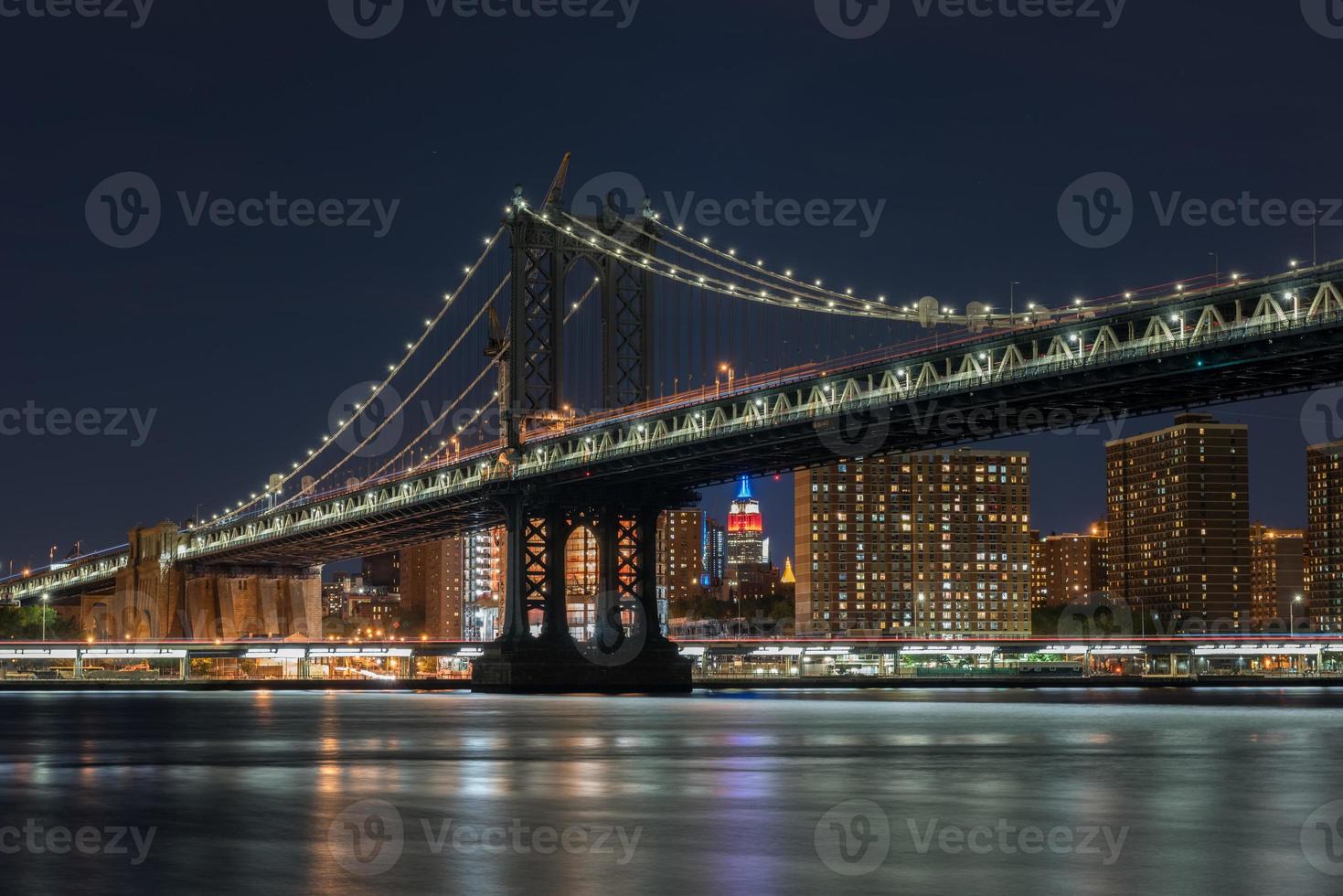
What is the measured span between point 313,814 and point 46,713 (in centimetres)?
4707

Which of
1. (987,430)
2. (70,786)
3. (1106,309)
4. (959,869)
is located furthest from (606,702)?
(959,869)

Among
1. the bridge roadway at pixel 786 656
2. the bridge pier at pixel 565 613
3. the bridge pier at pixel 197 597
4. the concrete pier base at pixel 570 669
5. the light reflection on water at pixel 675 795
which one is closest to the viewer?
the light reflection on water at pixel 675 795

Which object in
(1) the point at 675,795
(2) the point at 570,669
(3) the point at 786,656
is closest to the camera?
(1) the point at 675,795

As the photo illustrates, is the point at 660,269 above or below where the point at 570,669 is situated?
above

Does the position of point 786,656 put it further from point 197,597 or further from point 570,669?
point 570,669

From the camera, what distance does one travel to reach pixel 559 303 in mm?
93062

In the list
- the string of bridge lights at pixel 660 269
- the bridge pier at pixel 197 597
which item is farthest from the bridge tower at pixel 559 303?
the bridge pier at pixel 197 597

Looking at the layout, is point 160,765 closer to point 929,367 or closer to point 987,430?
point 929,367

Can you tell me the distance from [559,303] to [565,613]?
52.7 ft

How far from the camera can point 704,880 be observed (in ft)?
58.1

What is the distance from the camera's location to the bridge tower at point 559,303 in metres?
91.8

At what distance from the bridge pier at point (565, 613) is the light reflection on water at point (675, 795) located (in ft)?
103

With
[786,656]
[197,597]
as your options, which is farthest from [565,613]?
[197,597]

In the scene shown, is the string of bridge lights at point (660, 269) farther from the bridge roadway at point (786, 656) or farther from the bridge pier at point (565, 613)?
the bridge roadway at point (786, 656)
